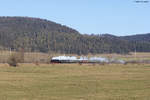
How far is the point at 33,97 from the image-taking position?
2628cm

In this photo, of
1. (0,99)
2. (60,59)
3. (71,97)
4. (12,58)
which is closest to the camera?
(0,99)

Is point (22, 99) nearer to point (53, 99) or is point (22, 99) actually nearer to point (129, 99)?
point (53, 99)

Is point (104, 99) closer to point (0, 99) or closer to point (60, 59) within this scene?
point (0, 99)

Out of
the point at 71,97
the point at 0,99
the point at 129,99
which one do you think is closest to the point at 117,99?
the point at 129,99

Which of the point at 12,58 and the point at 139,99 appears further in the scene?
the point at 12,58

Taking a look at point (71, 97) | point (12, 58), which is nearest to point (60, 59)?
point (12, 58)

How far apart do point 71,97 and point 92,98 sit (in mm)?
1712

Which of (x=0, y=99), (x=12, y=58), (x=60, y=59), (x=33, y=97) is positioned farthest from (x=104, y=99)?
(x=60, y=59)

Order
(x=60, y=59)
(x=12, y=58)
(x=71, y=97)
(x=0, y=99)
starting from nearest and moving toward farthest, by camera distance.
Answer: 1. (x=0, y=99)
2. (x=71, y=97)
3. (x=12, y=58)
4. (x=60, y=59)

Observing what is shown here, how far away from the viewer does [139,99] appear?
990 inches

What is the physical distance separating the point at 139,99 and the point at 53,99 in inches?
224

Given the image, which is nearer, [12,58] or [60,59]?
[12,58]

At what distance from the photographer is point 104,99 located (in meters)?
25.3

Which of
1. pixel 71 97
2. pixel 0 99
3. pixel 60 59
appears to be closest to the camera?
pixel 0 99
